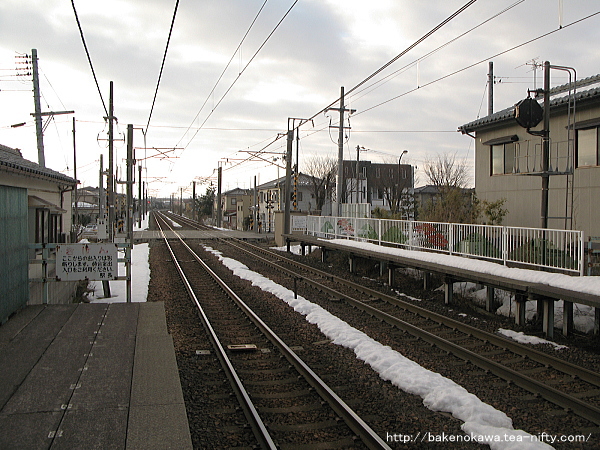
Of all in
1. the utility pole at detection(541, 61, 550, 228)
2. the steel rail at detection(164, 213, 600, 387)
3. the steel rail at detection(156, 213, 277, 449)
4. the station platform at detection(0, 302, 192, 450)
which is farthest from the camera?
the utility pole at detection(541, 61, 550, 228)

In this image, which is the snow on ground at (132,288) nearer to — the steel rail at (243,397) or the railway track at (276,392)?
the railway track at (276,392)

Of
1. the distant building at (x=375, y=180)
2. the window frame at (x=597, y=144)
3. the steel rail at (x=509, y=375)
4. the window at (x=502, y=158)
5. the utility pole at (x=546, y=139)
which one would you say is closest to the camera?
the steel rail at (x=509, y=375)

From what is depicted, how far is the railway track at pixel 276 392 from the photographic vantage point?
461 cm

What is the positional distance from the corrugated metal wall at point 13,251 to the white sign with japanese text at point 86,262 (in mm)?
567

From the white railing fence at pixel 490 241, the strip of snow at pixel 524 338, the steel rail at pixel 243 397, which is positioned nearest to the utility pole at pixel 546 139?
the white railing fence at pixel 490 241

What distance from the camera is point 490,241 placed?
1153cm

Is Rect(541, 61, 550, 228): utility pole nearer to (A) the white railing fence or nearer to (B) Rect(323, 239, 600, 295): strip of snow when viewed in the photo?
(A) the white railing fence

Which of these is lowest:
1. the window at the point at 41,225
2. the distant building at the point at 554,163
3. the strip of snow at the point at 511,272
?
the strip of snow at the point at 511,272

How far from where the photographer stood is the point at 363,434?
4531 mm

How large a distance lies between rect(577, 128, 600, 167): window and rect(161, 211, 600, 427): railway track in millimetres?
7232

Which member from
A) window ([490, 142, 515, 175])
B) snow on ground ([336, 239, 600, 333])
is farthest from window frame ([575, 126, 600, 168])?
snow on ground ([336, 239, 600, 333])

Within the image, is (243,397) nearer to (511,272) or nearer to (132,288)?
(511,272)

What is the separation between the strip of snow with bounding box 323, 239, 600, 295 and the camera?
8.34 meters

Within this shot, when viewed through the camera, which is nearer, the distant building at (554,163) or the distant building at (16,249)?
the distant building at (16,249)
